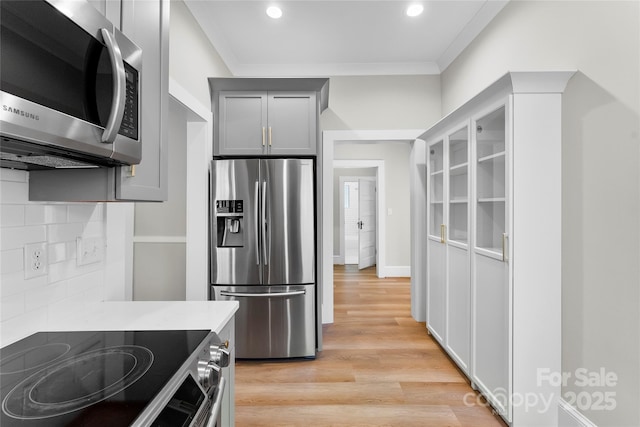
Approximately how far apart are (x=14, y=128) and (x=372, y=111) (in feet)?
11.2

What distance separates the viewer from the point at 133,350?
41.8 inches

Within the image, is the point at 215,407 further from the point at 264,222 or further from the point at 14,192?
the point at 264,222

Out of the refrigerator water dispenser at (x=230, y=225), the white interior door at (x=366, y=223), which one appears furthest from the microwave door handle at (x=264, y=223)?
the white interior door at (x=366, y=223)

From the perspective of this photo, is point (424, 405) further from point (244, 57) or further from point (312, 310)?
point (244, 57)

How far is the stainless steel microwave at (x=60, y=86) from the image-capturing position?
0.70 metres

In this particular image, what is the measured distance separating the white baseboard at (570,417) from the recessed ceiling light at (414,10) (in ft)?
9.06

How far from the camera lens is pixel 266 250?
9.15ft

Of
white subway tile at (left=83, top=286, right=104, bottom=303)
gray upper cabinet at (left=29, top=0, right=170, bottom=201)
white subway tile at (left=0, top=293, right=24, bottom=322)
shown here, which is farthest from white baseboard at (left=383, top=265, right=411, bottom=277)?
white subway tile at (left=0, top=293, right=24, bottom=322)

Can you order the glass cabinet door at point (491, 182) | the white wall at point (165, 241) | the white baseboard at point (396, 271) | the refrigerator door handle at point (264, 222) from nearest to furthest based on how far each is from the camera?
1. the glass cabinet door at point (491, 182)
2. the white wall at point (165, 241)
3. the refrigerator door handle at point (264, 222)
4. the white baseboard at point (396, 271)

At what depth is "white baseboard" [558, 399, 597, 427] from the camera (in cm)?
176

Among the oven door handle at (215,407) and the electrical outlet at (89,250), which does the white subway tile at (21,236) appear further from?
the oven door handle at (215,407)

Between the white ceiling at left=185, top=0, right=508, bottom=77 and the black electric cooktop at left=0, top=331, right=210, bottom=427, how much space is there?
92.5 inches

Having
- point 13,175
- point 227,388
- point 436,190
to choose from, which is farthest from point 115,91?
point 436,190

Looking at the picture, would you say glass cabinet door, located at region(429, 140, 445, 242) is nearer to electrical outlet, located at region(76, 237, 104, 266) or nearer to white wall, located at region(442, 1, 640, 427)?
white wall, located at region(442, 1, 640, 427)
